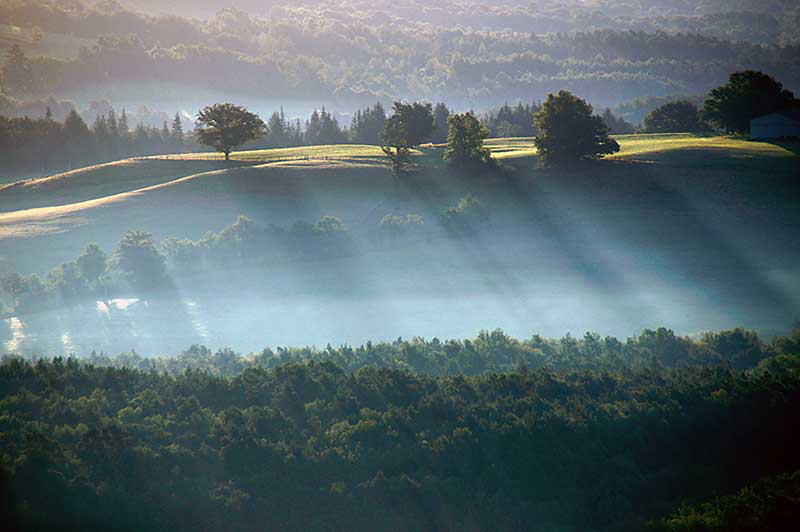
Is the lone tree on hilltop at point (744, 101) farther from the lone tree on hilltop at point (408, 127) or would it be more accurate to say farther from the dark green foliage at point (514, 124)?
the dark green foliage at point (514, 124)

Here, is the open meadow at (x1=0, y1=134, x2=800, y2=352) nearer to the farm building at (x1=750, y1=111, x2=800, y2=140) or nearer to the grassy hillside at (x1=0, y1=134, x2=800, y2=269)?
the grassy hillside at (x1=0, y1=134, x2=800, y2=269)

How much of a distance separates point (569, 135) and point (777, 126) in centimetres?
2524

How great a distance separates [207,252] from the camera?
6731cm

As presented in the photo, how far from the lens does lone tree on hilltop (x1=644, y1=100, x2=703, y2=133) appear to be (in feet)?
403

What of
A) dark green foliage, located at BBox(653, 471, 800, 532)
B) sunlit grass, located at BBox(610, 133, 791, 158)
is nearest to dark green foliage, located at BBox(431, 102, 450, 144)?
sunlit grass, located at BBox(610, 133, 791, 158)

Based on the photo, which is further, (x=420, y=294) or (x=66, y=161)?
(x=66, y=161)

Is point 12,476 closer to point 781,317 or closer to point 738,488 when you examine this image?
point 738,488

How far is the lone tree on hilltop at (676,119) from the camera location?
122750 mm

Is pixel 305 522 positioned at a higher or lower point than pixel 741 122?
lower

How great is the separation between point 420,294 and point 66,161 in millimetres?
80922

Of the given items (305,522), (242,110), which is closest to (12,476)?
(305,522)

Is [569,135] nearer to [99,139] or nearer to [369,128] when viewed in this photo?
[369,128]

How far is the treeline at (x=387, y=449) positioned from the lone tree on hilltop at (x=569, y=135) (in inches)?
2069

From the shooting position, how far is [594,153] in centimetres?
8606
